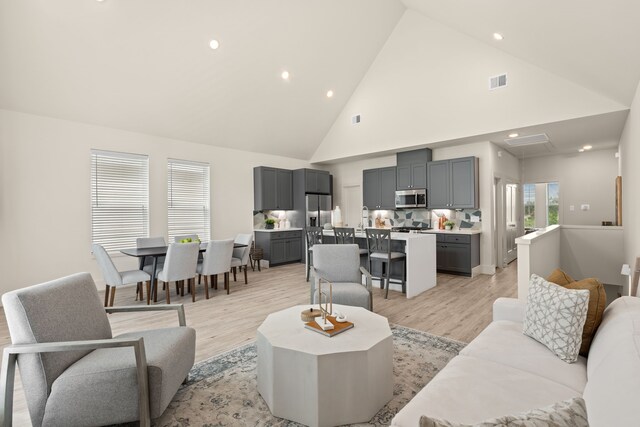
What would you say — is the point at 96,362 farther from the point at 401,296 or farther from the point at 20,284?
the point at 20,284

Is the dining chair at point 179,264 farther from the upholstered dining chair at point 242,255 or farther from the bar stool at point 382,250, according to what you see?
the bar stool at point 382,250

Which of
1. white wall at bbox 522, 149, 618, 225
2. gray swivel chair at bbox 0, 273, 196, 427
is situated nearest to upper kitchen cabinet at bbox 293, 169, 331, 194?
white wall at bbox 522, 149, 618, 225

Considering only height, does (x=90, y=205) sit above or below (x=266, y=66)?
below

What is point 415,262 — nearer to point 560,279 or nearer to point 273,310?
point 273,310

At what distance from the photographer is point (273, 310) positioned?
13.8 feet

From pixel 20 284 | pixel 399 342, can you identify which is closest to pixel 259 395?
pixel 399 342

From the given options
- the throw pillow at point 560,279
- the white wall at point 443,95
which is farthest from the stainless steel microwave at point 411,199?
A: the throw pillow at point 560,279

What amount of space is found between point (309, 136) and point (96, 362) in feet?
23.3

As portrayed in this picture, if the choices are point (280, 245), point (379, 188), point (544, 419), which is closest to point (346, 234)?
point (280, 245)

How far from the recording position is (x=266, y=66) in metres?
5.89

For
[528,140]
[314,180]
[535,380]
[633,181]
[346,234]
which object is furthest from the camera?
[314,180]

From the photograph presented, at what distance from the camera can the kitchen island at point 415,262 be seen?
15.3 feet

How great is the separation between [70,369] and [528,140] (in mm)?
7424

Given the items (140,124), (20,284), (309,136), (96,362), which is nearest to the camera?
(96,362)
